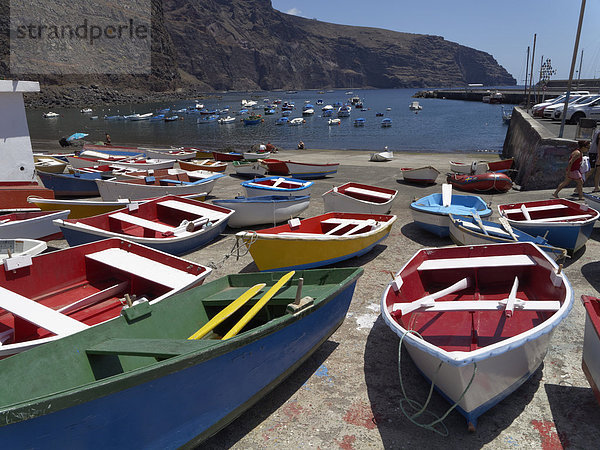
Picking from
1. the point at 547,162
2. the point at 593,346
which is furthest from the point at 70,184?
the point at 547,162

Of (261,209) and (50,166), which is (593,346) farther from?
(50,166)

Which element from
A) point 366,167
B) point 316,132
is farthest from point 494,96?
point 366,167

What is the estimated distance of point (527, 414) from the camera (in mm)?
4656

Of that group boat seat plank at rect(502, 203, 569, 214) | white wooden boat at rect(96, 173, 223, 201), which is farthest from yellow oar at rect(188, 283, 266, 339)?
white wooden boat at rect(96, 173, 223, 201)

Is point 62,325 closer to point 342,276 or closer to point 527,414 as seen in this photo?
point 342,276

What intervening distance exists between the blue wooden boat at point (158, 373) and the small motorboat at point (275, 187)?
7.33m

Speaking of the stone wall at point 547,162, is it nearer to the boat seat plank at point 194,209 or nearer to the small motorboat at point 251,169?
the small motorboat at point 251,169

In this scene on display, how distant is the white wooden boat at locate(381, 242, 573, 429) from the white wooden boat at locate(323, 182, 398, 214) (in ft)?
15.4

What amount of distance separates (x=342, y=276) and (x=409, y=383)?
171 cm

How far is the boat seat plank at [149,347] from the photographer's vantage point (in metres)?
3.77

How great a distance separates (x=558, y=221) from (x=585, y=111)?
22092 mm

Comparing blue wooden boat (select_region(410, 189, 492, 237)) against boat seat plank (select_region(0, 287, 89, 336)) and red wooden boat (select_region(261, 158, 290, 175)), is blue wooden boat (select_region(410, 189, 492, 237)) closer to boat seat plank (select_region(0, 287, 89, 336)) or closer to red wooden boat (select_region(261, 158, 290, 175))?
boat seat plank (select_region(0, 287, 89, 336))

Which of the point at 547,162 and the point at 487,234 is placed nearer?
the point at 487,234

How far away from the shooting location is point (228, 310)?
5121 millimetres
